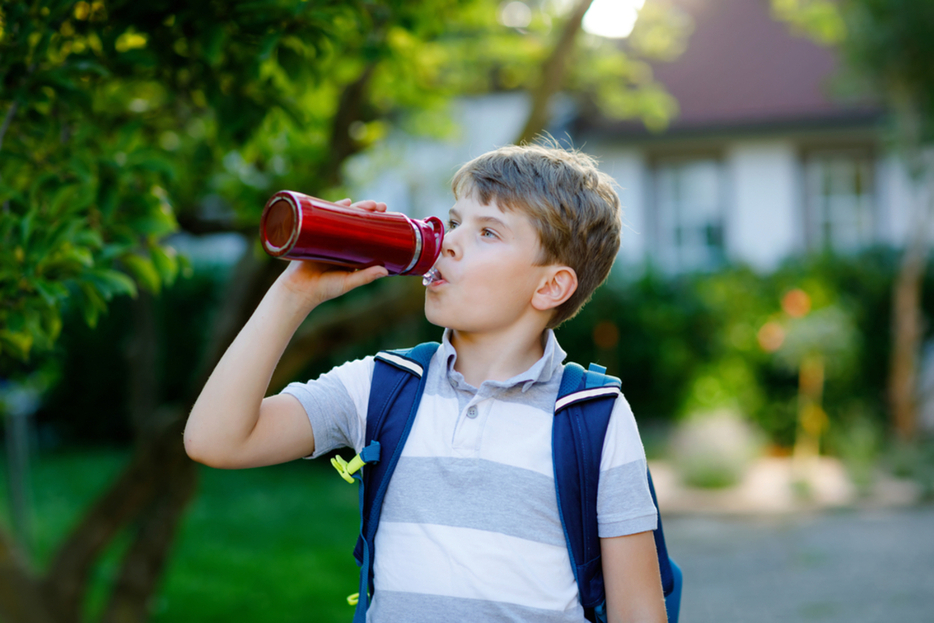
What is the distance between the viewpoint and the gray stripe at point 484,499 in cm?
152

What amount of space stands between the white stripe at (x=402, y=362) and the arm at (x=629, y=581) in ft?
1.58

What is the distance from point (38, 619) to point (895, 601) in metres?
4.74

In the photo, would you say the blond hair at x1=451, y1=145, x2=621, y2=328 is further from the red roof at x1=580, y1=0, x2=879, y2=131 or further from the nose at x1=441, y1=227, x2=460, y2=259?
the red roof at x1=580, y1=0, x2=879, y2=131

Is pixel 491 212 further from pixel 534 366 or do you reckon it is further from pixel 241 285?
pixel 241 285

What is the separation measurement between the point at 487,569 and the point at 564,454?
249 millimetres

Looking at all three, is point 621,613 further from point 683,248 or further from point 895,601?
point 683,248

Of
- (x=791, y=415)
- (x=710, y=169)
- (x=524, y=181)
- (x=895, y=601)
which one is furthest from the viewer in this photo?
Answer: (x=710, y=169)

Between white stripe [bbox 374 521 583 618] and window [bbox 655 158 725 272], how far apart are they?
10856mm

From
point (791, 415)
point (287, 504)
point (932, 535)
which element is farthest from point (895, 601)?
point (287, 504)

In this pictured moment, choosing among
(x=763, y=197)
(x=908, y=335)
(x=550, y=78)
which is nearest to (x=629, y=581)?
(x=550, y=78)

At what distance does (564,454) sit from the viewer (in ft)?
4.97

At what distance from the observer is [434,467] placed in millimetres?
1562

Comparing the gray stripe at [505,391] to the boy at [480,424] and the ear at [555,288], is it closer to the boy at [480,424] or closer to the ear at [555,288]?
the boy at [480,424]

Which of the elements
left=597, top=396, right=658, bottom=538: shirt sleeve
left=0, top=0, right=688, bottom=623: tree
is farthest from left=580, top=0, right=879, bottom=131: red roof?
left=597, top=396, right=658, bottom=538: shirt sleeve
